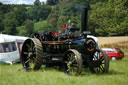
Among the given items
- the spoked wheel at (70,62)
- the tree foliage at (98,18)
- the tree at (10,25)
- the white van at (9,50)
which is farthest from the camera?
the tree at (10,25)

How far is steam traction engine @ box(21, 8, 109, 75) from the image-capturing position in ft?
30.3

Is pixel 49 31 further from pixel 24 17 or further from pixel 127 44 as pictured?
pixel 24 17

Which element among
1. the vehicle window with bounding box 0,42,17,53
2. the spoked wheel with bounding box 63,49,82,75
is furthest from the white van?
the spoked wheel with bounding box 63,49,82,75

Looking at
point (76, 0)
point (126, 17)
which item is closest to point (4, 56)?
point (126, 17)

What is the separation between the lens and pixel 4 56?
15211 millimetres

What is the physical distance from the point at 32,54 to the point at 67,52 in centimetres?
207

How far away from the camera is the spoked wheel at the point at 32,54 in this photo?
992cm

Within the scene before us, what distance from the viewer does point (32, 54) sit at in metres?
10.5

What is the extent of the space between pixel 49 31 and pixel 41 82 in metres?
4.23

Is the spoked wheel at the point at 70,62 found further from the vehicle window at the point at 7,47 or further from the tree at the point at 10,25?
the tree at the point at 10,25

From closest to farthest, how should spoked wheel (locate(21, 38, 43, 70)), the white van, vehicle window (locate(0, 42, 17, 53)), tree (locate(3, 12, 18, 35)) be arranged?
spoked wheel (locate(21, 38, 43, 70)) < the white van < vehicle window (locate(0, 42, 17, 53)) < tree (locate(3, 12, 18, 35))

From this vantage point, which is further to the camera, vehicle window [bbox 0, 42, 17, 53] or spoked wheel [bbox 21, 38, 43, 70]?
vehicle window [bbox 0, 42, 17, 53]

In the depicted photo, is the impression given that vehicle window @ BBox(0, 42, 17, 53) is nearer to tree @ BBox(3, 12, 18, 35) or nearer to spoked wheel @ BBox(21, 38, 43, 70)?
spoked wheel @ BBox(21, 38, 43, 70)

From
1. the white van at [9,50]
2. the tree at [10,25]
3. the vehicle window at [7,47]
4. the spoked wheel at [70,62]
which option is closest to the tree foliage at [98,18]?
the tree at [10,25]
